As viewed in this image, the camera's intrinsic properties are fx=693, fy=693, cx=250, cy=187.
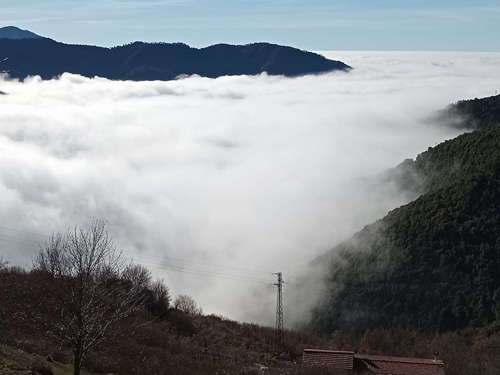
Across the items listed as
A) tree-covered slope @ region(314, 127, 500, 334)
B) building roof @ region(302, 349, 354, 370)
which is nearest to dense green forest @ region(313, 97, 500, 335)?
tree-covered slope @ region(314, 127, 500, 334)

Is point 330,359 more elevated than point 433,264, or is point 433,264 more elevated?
Answer: point 433,264

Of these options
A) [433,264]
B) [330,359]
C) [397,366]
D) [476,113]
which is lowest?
[397,366]

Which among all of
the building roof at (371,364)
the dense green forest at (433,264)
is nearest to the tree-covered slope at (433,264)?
the dense green forest at (433,264)

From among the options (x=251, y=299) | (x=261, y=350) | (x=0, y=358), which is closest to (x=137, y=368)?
Result: (x=0, y=358)

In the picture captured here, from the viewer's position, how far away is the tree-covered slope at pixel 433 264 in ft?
194

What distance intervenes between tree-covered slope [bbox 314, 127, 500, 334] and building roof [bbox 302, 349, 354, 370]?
20717mm

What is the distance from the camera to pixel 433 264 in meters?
62.7

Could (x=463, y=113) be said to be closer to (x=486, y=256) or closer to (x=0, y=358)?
(x=486, y=256)

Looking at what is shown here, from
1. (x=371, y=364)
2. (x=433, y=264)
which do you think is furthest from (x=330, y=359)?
(x=433, y=264)

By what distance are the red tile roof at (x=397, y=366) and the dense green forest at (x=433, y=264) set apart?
19.0 m

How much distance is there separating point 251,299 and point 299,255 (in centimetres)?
1291

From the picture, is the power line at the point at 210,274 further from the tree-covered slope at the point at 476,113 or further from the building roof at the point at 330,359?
the building roof at the point at 330,359

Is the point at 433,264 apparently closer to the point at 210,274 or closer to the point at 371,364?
the point at 371,364

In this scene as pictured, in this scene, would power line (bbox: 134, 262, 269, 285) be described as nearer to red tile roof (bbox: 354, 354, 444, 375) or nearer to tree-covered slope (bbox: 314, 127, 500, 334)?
tree-covered slope (bbox: 314, 127, 500, 334)
